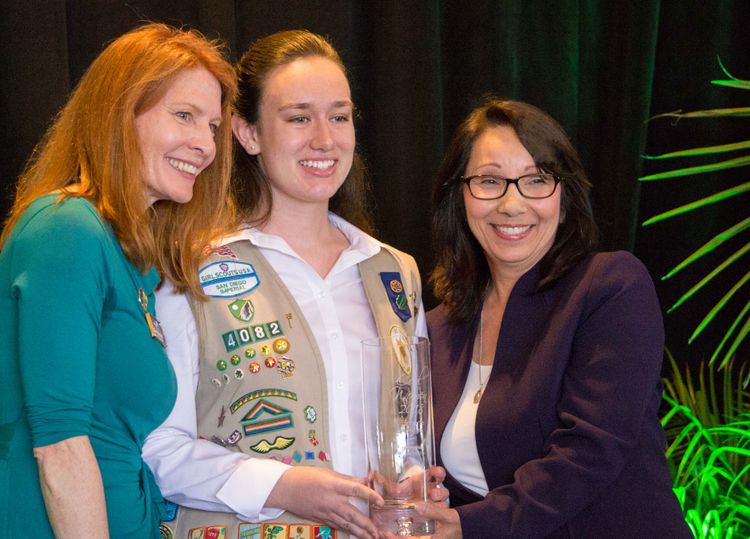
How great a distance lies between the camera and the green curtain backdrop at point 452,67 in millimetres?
2330

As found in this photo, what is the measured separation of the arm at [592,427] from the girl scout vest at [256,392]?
354mm

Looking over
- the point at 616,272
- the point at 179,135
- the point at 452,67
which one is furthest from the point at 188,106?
the point at 452,67

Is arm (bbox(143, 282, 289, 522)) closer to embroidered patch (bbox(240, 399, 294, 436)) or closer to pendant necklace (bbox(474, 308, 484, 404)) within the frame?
embroidered patch (bbox(240, 399, 294, 436))

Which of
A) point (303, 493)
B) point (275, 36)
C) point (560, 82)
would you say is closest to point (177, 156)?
point (275, 36)

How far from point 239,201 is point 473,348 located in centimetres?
66

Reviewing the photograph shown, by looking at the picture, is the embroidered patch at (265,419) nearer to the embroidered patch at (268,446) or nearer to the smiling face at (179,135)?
the embroidered patch at (268,446)

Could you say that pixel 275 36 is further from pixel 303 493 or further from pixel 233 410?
pixel 303 493

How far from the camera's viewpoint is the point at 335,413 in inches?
79.4

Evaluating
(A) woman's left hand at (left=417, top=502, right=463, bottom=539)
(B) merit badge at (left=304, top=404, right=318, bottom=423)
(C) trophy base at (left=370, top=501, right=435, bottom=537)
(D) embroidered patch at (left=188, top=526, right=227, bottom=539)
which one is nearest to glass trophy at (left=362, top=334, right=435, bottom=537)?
(C) trophy base at (left=370, top=501, right=435, bottom=537)

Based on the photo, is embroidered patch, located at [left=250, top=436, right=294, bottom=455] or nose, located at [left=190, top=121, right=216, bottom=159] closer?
nose, located at [left=190, top=121, right=216, bottom=159]

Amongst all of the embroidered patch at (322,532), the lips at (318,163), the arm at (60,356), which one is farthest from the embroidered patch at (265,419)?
the lips at (318,163)

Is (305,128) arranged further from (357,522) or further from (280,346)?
(357,522)

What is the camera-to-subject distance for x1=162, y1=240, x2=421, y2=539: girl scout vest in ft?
6.40

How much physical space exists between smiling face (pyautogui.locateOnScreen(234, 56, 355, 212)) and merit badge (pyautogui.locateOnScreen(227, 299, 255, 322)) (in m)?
0.30
